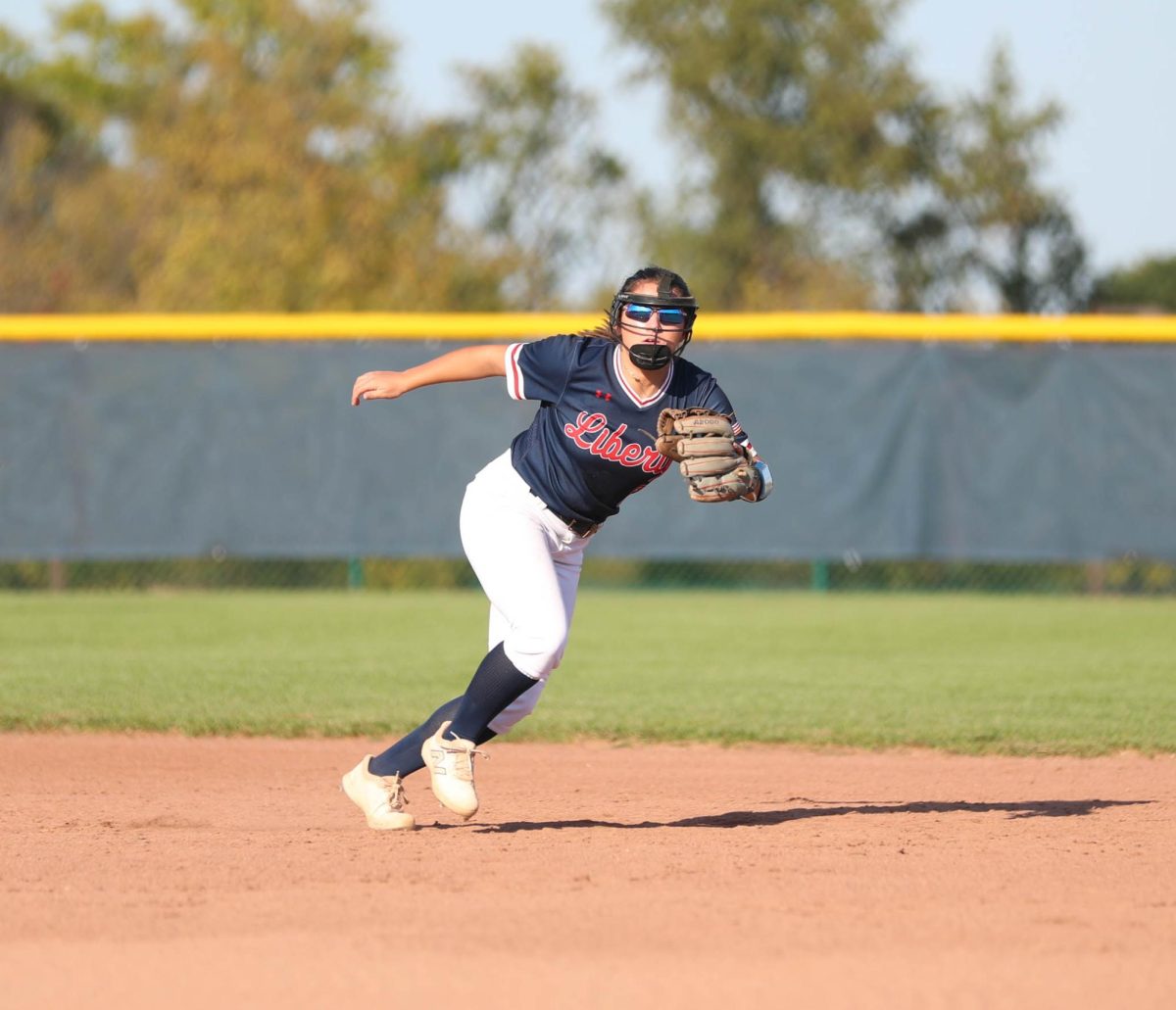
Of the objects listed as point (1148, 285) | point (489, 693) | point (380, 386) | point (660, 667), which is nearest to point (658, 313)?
point (380, 386)

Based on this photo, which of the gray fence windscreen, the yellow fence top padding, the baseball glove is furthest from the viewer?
the yellow fence top padding

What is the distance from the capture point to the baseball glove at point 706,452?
177 inches

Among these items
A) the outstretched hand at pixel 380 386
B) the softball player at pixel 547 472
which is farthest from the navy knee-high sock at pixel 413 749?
the outstretched hand at pixel 380 386

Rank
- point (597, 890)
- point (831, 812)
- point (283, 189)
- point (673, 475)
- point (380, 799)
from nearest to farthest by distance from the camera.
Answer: point (597, 890) → point (380, 799) → point (831, 812) → point (673, 475) → point (283, 189)

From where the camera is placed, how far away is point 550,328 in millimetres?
13086

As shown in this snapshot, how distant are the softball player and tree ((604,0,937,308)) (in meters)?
22.8

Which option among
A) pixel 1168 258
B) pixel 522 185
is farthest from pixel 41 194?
pixel 1168 258

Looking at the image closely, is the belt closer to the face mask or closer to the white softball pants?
the white softball pants

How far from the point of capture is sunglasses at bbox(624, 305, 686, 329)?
15.3 feet

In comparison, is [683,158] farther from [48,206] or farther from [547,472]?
[547,472]

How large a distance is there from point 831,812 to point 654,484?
24.6ft

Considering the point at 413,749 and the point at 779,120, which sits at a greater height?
the point at 779,120

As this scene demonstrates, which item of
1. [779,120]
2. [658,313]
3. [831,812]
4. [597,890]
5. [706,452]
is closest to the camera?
[597,890]

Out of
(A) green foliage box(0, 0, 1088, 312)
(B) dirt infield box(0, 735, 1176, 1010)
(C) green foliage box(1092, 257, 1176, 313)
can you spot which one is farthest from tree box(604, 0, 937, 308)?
(B) dirt infield box(0, 735, 1176, 1010)
